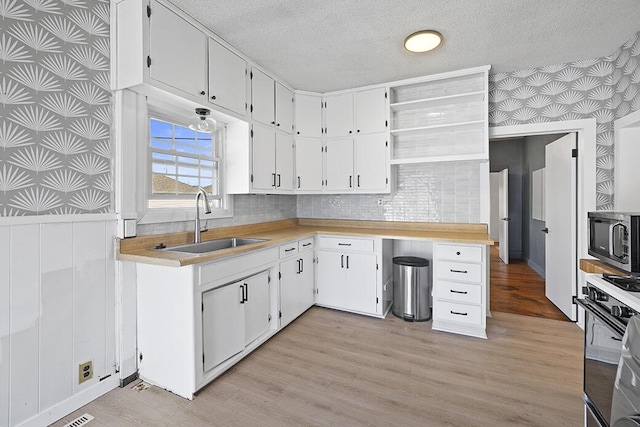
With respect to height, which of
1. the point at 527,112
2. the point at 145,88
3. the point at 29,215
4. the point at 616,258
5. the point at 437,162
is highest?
the point at 527,112

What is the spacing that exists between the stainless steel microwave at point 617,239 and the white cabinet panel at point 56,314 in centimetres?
292

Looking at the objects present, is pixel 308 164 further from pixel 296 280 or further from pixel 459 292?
pixel 459 292

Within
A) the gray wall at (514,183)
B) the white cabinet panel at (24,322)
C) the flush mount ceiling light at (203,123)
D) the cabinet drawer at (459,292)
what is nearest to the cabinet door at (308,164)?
the flush mount ceiling light at (203,123)

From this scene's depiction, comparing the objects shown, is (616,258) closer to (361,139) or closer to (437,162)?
(437,162)

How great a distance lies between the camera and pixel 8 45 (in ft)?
4.92

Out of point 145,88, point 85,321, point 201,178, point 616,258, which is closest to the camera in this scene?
point 616,258

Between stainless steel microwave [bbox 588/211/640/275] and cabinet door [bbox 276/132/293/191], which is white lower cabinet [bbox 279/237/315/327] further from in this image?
stainless steel microwave [bbox 588/211/640/275]

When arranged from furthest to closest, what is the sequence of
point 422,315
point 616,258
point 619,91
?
1. point 422,315
2. point 619,91
3. point 616,258

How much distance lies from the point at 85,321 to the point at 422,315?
281 cm

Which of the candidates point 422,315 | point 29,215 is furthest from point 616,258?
point 29,215

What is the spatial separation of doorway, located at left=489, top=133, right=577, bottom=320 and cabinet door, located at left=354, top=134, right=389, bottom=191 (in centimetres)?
188

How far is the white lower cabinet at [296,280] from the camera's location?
2828mm

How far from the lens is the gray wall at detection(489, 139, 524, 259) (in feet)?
20.5

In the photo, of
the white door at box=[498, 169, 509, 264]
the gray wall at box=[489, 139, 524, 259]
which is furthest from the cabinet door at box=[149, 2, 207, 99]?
the gray wall at box=[489, 139, 524, 259]
